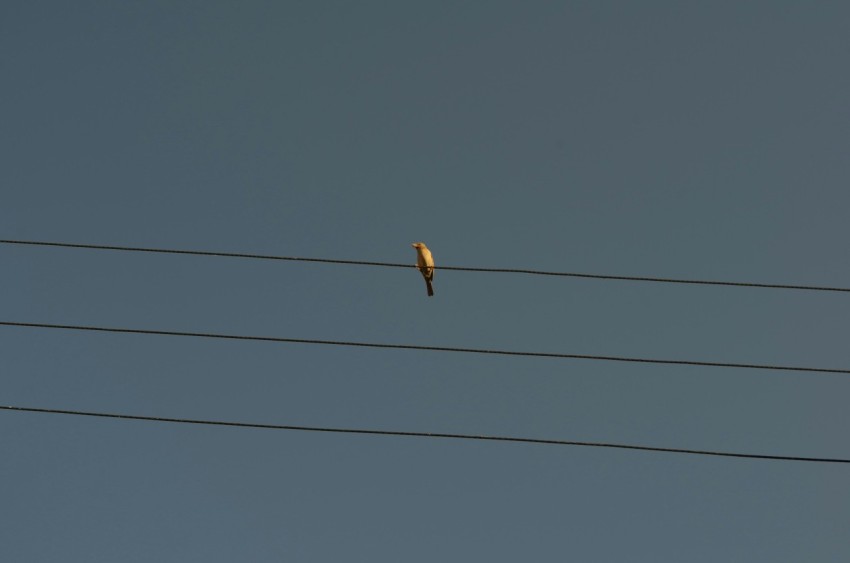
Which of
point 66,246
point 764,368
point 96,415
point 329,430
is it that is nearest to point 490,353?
point 329,430

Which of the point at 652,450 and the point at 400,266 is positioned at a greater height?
the point at 400,266

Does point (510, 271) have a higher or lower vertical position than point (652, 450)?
higher

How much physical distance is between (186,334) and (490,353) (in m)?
2.35

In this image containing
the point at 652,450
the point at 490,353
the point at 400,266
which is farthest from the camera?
the point at 400,266

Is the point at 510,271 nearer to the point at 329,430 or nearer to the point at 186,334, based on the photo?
the point at 329,430

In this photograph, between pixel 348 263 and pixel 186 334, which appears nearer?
pixel 186 334

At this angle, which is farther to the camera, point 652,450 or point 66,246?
point 66,246

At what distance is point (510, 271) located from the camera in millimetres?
8047

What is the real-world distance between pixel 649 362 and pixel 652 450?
742 mm

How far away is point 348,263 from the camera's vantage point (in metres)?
8.09

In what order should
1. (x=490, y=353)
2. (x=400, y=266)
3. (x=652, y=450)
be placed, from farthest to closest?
1. (x=400, y=266)
2. (x=490, y=353)
3. (x=652, y=450)

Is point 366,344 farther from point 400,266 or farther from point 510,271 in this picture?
point 510,271

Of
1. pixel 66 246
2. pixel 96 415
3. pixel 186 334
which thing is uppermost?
pixel 66 246

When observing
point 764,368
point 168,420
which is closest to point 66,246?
point 168,420
